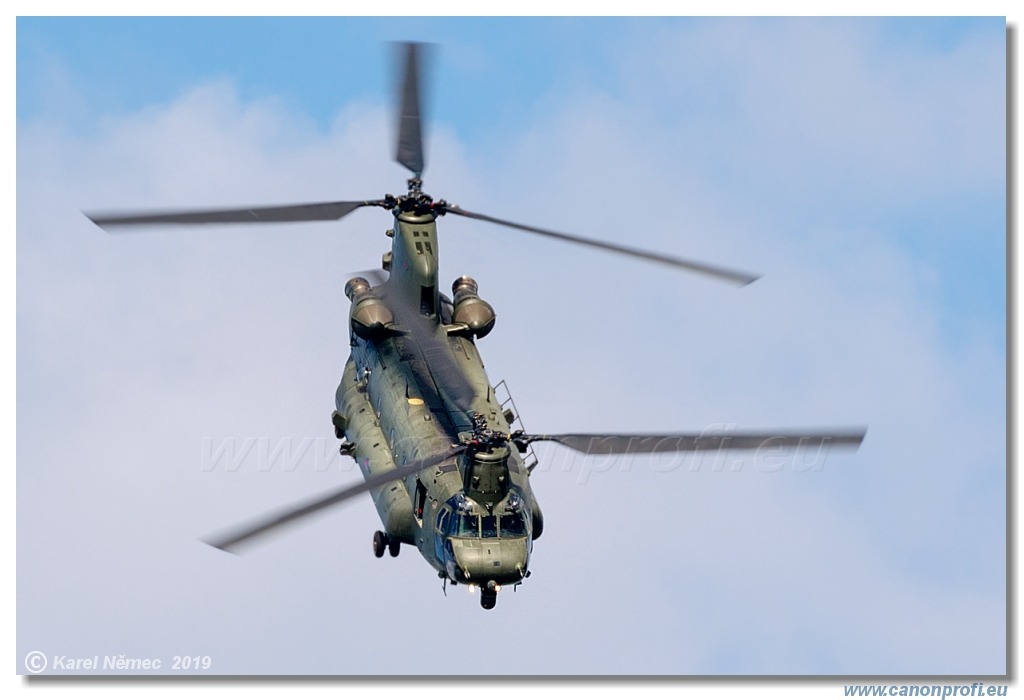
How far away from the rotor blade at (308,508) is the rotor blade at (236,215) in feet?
28.4

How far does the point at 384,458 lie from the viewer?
4800 centimetres

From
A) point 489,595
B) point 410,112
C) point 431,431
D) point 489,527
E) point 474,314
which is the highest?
point 410,112

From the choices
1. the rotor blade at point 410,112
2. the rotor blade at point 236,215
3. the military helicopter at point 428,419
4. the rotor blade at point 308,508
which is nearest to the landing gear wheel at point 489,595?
the military helicopter at point 428,419

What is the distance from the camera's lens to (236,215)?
44.8 m

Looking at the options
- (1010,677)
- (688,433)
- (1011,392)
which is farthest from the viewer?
(1011,392)

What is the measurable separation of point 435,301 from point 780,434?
13.0 metres

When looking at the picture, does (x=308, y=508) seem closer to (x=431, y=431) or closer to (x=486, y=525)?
(x=486, y=525)

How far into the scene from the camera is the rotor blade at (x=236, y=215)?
140ft

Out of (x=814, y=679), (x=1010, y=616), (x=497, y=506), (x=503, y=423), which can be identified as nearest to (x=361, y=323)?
(x=503, y=423)

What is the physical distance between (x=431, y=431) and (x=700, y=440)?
345 inches

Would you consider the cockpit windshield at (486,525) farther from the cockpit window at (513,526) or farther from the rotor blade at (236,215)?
the rotor blade at (236,215)

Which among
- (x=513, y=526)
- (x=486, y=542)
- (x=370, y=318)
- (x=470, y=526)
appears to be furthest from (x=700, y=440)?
(x=370, y=318)

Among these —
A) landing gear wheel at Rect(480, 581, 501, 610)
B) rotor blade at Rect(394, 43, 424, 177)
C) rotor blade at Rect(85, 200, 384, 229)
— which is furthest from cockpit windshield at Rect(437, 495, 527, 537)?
rotor blade at Rect(394, 43, 424, 177)

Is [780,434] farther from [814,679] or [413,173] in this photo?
[413,173]
